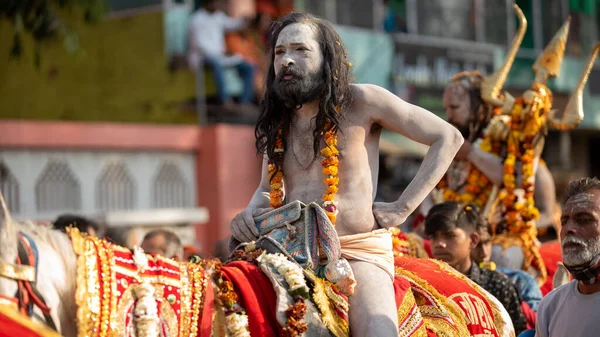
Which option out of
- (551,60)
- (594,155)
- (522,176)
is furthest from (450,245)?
(594,155)

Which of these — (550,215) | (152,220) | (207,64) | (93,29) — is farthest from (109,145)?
(550,215)

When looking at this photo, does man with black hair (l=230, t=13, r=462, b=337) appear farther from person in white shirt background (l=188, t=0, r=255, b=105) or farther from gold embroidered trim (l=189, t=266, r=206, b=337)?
person in white shirt background (l=188, t=0, r=255, b=105)

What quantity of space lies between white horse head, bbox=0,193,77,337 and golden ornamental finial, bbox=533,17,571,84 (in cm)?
495

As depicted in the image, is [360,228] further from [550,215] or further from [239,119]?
[239,119]

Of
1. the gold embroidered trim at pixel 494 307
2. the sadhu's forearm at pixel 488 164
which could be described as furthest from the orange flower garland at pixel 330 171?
the sadhu's forearm at pixel 488 164

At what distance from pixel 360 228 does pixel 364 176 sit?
0.22m

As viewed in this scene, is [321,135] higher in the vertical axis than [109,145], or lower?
higher

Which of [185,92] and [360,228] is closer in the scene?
[360,228]

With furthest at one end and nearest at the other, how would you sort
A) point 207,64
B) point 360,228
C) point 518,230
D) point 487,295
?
1. point 207,64
2. point 518,230
3. point 487,295
4. point 360,228

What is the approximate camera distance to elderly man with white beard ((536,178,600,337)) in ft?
14.1

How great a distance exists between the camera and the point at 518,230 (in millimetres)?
7422

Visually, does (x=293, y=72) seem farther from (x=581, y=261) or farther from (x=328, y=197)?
(x=581, y=261)

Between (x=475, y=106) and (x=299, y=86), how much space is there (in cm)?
324

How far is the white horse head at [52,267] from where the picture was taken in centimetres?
334
